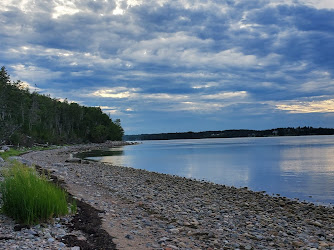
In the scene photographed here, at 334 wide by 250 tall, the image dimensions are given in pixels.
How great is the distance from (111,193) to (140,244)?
8599 mm

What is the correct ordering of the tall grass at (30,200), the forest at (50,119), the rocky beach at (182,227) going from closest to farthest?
1. the rocky beach at (182,227)
2. the tall grass at (30,200)
3. the forest at (50,119)

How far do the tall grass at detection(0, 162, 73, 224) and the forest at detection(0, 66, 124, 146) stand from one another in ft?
180

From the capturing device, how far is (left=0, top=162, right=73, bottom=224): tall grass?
8606 mm

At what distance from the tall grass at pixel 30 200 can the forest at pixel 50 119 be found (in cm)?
5496

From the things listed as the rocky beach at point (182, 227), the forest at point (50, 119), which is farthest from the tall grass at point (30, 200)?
the forest at point (50, 119)

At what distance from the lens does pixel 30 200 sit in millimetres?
8617

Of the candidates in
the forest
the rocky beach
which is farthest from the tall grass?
the forest

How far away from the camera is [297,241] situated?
33.1 ft

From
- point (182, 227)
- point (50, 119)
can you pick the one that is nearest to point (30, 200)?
point (182, 227)

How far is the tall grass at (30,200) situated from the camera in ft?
28.2

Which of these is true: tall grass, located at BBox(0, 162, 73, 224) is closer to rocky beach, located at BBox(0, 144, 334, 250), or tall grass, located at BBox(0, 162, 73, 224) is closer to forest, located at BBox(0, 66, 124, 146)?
rocky beach, located at BBox(0, 144, 334, 250)

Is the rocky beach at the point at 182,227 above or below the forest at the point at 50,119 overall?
below

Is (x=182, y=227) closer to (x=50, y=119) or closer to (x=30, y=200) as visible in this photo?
(x=30, y=200)

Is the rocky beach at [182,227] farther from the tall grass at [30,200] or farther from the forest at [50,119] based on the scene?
the forest at [50,119]
